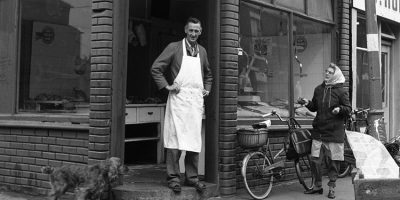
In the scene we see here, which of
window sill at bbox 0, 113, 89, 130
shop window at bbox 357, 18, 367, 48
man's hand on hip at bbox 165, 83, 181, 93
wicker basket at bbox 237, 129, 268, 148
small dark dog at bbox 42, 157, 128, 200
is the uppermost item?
shop window at bbox 357, 18, 367, 48

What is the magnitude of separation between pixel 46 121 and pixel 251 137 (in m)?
2.83

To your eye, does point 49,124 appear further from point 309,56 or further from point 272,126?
point 309,56

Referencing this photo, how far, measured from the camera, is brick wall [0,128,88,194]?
646cm

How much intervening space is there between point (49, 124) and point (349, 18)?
6450 millimetres

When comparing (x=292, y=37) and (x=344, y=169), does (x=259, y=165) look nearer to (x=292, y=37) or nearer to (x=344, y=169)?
(x=344, y=169)

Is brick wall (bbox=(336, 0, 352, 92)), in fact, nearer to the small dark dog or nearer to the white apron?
the white apron

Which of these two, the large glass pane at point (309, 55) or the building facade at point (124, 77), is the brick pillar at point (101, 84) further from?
the large glass pane at point (309, 55)

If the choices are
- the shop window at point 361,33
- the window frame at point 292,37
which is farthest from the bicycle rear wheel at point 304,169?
the shop window at point 361,33

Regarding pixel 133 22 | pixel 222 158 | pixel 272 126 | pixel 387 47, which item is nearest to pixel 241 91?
pixel 272 126

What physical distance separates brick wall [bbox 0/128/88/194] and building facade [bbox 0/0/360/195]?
15 millimetres

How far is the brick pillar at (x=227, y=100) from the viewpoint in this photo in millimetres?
6973

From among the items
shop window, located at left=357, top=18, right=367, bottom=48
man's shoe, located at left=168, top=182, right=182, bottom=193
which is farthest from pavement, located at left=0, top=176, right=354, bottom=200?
shop window, located at left=357, top=18, right=367, bottom=48

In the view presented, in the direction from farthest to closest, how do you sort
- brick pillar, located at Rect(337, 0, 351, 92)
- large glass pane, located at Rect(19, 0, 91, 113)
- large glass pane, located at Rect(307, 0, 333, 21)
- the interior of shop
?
brick pillar, located at Rect(337, 0, 351, 92) → large glass pane, located at Rect(307, 0, 333, 21) → the interior of shop → large glass pane, located at Rect(19, 0, 91, 113)

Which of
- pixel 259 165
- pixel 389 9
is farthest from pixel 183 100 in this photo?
pixel 389 9
